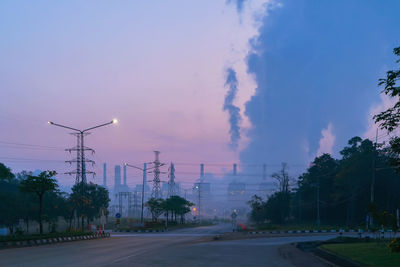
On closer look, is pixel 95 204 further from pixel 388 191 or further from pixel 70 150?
pixel 388 191

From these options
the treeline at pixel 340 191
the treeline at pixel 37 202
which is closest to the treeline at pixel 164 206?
the treeline at pixel 37 202

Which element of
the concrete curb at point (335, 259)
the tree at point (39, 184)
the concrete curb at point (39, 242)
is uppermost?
the tree at point (39, 184)

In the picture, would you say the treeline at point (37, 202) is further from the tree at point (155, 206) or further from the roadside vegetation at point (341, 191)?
the roadside vegetation at point (341, 191)

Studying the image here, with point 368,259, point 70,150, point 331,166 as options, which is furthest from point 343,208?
point 368,259

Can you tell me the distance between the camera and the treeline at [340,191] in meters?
72.0

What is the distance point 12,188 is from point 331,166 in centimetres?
6089

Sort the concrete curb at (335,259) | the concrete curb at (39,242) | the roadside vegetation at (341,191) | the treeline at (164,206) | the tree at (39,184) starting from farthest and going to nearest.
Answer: the treeline at (164,206) < the roadside vegetation at (341,191) < the tree at (39,184) < the concrete curb at (39,242) < the concrete curb at (335,259)

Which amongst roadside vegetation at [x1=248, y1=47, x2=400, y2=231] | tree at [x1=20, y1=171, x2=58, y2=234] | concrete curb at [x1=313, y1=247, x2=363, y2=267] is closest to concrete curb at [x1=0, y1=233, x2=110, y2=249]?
tree at [x1=20, y1=171, x2=58, y2=234]

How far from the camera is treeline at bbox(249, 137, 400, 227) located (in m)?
72.0

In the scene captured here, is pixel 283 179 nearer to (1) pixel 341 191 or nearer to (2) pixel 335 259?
(1) pixel 341 191

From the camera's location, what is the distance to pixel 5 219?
2311 inches

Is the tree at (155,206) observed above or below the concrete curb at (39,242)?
below

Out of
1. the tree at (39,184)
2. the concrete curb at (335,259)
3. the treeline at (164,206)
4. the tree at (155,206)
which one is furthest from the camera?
the treeline at (164,206)

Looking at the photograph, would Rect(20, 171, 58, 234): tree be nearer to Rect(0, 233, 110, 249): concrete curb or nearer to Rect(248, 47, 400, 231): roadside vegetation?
Rect(0, 233, 110, 249): concrete curb
